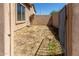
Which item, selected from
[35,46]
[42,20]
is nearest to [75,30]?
[35,46]

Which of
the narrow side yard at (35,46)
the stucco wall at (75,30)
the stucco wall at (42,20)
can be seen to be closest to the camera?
the stucco wall at (75,30)

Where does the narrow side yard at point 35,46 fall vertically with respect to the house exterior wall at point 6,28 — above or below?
below

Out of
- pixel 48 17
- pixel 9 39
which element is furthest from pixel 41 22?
pixel 9 39

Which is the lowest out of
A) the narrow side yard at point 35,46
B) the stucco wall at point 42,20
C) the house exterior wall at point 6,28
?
the narrow side yard at point 35,46

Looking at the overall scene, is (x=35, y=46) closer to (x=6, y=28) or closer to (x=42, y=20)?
(x=6, y=28)

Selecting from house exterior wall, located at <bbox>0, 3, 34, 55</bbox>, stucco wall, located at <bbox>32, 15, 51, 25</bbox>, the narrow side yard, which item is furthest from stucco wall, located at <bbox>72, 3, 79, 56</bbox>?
stucco wall, located at <bbox>32, 15, 51, 25</bbox>

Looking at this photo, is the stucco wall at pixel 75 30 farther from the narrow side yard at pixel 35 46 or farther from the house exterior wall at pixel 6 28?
the narrow side yard at pixel 35 46

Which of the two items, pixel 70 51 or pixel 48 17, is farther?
pixel 48 17

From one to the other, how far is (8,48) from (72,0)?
2.81ft

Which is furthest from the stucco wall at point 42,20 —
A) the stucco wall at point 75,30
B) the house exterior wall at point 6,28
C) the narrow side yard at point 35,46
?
the stucco wall at point 75,30

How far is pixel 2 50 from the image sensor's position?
185cm

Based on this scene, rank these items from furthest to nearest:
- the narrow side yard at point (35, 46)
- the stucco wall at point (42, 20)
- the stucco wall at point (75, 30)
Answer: the stucco wall at point (42, 20), the narrow side yard at point (35, 46), the stucco wall at point (75, 30)

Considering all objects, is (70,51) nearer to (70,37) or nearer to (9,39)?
(70,37)

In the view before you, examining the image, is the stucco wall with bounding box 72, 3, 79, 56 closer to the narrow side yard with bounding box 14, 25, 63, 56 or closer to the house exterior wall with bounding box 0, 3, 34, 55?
the house exterior wall with bounding box 0, 3, 34, 55
